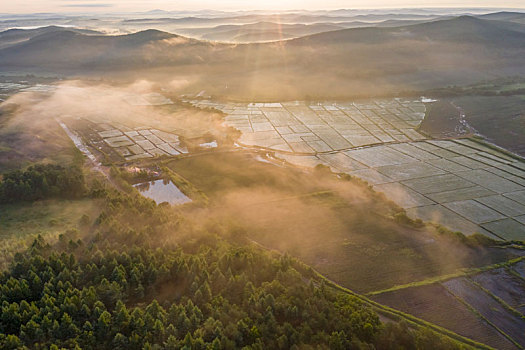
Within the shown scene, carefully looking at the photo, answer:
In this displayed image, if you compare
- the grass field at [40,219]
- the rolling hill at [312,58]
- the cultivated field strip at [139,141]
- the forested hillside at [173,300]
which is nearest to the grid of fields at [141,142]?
the cultivated field strip at [139,141]

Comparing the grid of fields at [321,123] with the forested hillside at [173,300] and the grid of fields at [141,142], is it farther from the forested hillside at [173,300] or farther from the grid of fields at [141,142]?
the forested hillside at [173,300]

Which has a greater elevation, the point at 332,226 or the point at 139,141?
the point at 332,226

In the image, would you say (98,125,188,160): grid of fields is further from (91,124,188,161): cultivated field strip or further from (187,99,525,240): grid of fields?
(187,99,525,240): grid of fields

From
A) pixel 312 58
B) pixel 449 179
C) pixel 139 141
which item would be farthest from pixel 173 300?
pixel 312 58

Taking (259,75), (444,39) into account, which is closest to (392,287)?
(259,75)

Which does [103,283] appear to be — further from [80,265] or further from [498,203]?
[498,203]

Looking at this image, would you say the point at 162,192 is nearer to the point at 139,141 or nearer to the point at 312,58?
the point at 139,141
